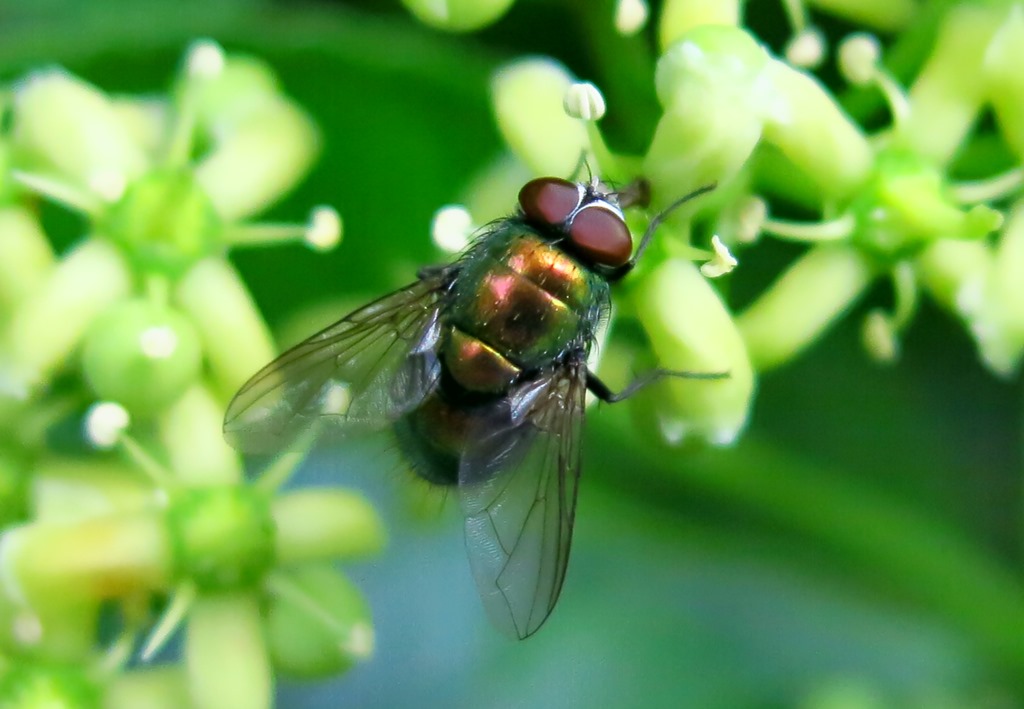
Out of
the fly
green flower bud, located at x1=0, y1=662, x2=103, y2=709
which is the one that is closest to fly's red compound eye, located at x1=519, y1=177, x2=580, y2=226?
the fly

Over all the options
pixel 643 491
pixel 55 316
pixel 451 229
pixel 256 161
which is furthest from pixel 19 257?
pixel 643 491

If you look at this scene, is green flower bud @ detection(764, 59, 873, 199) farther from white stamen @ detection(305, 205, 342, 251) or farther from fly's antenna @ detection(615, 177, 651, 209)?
white stamen @ detection(305, 205, 342, 251)

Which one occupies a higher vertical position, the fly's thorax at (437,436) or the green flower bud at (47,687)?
the fly's thorax at (437,436)

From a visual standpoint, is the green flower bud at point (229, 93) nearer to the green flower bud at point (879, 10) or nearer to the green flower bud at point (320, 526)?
the green flower bud at point (320, 526)

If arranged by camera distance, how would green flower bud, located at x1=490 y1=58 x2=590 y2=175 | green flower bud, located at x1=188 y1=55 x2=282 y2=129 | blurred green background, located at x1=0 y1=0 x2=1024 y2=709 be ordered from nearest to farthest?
green flower bud, located at x1=490 y1=58 x2=590 y2=175, green flower bud, located at x1=188 y1=55 x2=282 y2=129, blurred green background, located at x1=0 y1=0 x2=1024 y2=709

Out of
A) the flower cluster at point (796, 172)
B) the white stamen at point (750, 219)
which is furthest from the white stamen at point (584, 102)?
the white stamen at point (750, 219)

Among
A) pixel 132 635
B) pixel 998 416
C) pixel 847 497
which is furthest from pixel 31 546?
pixel 998 416
